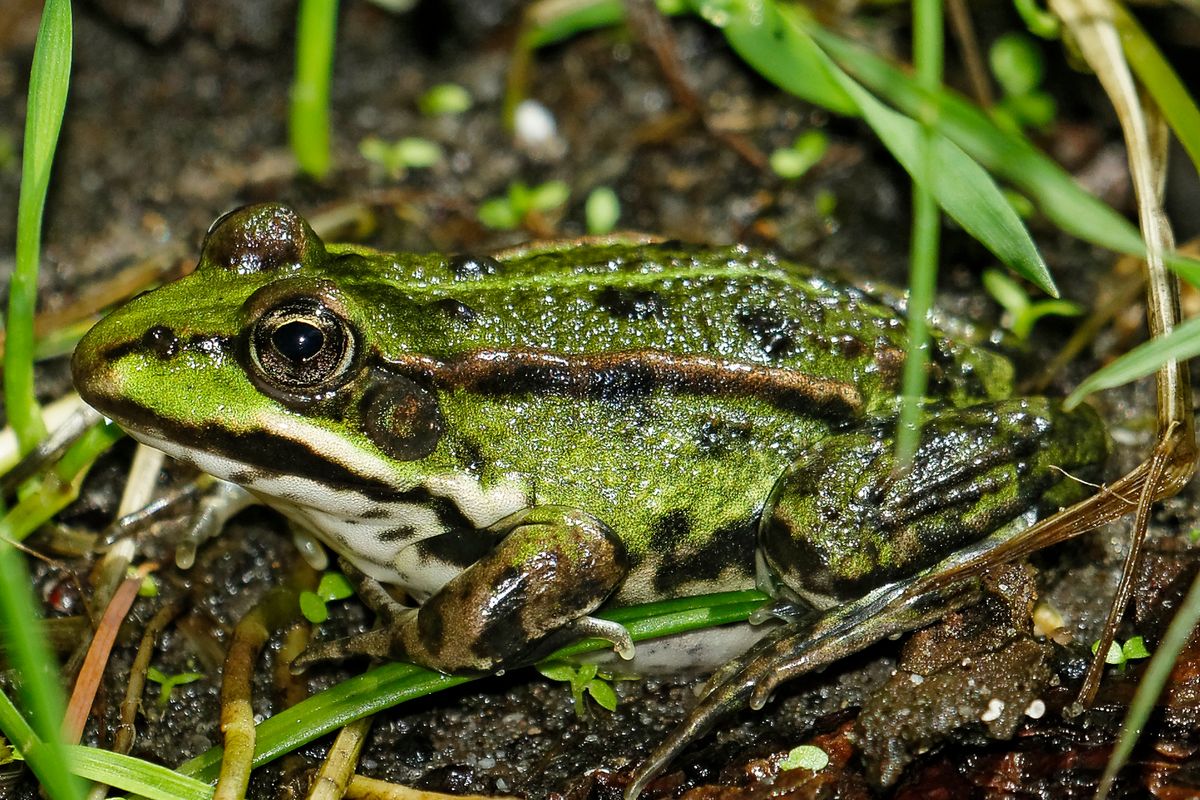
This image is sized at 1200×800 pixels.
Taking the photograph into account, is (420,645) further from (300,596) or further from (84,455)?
(84,455)

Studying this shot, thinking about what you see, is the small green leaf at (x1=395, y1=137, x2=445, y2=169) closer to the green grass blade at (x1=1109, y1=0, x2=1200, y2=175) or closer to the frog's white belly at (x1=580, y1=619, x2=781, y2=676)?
the frog's white belly at (x1=580, y1=619, x2=781, y2=676)

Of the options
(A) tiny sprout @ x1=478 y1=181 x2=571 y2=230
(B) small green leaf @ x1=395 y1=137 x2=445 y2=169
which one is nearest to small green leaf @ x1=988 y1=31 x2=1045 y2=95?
(A) tiny sprout @ x1=478 y1=181 x2=571 y2=230

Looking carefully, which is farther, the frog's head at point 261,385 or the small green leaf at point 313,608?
the small green leaf at point 313,608

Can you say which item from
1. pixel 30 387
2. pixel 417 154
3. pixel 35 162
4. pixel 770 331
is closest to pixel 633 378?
pixel 770 331

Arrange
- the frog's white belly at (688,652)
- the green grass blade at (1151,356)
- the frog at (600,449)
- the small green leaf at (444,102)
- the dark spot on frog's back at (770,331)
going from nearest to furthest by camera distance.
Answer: the green grass blade at (1151,356)
the frog at (600,449)
the dark spot on frog's back at (770,331)
the frog's white belly at (688,652)
the small green leaf at (444,102)

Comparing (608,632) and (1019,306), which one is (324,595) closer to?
(608,632)

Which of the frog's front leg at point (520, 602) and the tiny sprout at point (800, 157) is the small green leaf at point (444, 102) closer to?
the tiny sprout at point (800, 157)

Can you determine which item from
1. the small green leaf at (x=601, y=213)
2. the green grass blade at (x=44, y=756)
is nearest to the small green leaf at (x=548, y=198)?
the small green leaf at (x=601, y=213)

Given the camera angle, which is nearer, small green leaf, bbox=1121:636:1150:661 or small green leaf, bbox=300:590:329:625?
small green leaf, bbox=1121:636:1150:661
